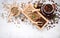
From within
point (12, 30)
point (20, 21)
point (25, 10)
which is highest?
point (25, 10)

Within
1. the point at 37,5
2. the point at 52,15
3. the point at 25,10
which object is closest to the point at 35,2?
the point at 37,5

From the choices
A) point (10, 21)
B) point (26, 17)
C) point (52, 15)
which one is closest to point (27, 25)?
point (26, 17)

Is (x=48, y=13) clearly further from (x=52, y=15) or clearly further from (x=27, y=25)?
(x=27, y=25)

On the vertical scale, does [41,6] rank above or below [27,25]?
above

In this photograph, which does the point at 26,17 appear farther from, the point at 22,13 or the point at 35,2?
the point at 35,2

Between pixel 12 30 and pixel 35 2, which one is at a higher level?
pixel 35 2
